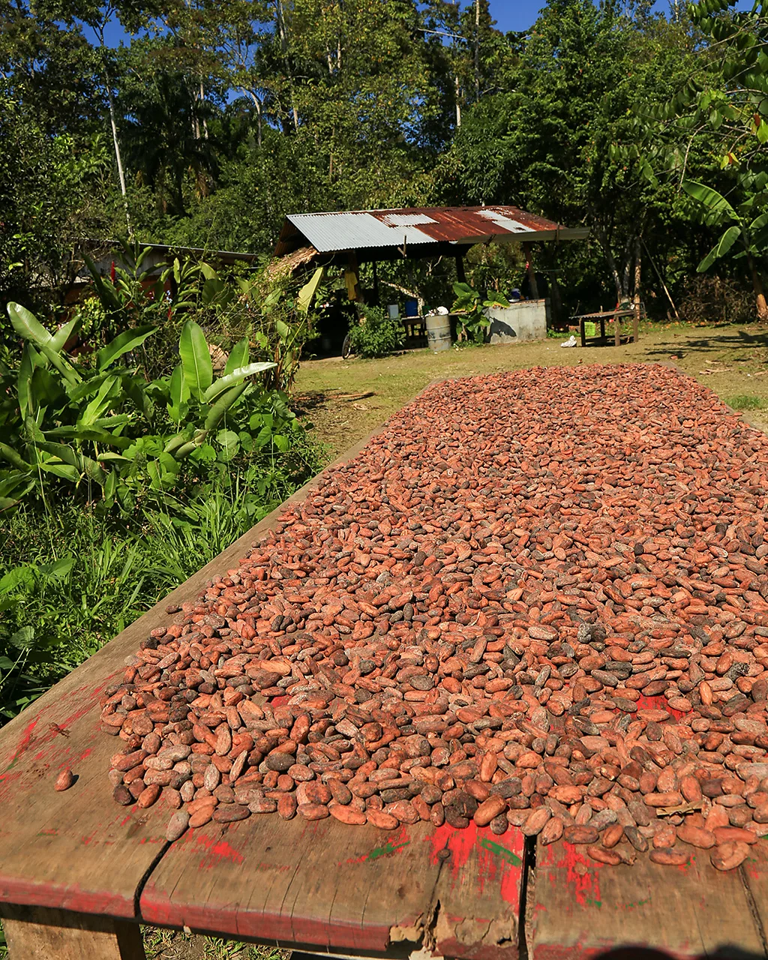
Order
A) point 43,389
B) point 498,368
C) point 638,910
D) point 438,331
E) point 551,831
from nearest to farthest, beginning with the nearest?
point 638,910
point 551,831
point 43,389
point 498,368
point 438,331

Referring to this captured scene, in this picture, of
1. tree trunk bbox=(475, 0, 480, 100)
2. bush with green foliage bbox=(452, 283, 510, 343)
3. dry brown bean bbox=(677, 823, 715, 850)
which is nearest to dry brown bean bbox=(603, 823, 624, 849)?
dry brown bean bbox=(677, 823, 715, 850)

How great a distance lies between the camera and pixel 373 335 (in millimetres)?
15734

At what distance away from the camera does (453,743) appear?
1815mm

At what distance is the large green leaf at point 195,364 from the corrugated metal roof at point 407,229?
438 inches

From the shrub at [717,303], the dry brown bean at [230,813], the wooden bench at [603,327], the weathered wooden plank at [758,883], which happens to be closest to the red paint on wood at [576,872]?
the weathered wooden plank at [758,883]

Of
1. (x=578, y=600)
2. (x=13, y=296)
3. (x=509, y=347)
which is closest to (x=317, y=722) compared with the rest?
(x=578, y=600)

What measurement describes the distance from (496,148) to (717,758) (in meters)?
24.8

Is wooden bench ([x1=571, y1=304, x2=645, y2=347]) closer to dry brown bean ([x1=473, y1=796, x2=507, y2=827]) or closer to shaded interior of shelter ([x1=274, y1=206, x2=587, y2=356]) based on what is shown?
shaded interior of shelter ([x1=274, y1=206, x2=587, y2=356])

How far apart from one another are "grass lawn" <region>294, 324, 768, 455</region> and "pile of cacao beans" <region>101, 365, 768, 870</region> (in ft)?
11.6

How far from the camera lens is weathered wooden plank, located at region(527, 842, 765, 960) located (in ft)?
3.94

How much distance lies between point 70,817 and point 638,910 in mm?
1182

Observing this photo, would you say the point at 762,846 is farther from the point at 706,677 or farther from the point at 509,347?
→ the point at 509,347

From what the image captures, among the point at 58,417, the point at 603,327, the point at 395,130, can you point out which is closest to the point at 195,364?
the point at 58,417

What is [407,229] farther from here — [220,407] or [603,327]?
[220,407]
